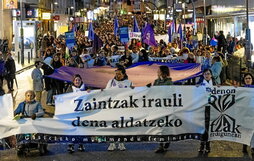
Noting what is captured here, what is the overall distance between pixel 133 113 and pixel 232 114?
1820 millimetres

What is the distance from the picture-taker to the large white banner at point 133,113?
9.82m

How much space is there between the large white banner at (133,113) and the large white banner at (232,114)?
0.71 feet

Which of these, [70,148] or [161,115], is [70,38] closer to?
[70,148]

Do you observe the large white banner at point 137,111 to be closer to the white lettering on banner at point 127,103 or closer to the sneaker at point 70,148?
the white lettering on banner at point 127,103

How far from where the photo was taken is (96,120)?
32.3 ft

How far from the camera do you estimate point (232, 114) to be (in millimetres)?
9859

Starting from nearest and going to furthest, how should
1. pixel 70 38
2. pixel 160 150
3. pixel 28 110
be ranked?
pixel 28 110
pixel 160 150
pixel 70 38

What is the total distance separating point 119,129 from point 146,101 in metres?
0.72

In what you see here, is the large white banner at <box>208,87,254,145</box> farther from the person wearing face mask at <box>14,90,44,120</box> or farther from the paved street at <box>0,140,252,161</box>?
the person wearing face mask at <box>14,90,44,120</box>

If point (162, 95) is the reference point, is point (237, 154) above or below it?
below

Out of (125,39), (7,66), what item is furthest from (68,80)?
(125,39)

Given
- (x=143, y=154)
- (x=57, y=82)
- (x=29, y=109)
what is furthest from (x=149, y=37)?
(x=29, y=109)

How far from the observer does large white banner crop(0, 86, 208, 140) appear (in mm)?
9820

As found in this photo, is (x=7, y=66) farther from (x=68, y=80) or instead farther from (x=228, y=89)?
(x=228, y=89)
